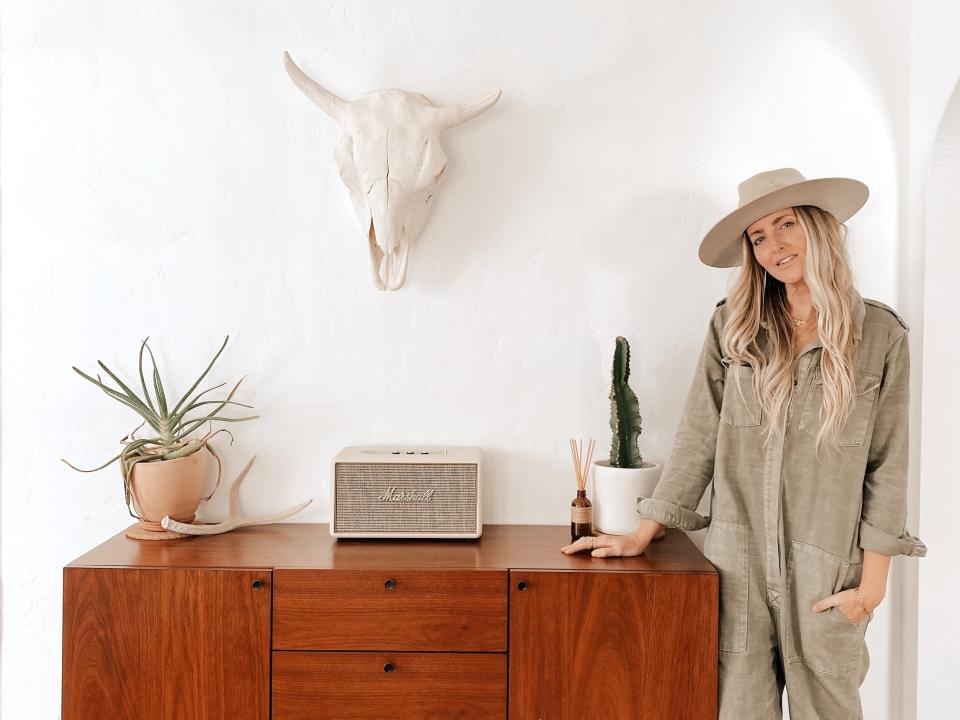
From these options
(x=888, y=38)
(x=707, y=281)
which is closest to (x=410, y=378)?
(x=707, y=281)

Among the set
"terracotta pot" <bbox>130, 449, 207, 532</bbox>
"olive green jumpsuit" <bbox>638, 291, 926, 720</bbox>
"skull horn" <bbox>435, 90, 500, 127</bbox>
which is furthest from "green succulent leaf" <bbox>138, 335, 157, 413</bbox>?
"olive green jumpsuit" <bbox>638, 291, 926, 720</bbox>

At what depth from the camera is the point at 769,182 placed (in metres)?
1.61

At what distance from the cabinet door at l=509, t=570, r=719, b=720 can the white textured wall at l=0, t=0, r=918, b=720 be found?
0.42m

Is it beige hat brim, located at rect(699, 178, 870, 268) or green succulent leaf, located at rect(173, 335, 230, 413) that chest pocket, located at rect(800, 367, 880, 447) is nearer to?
beige hat brim, located at rect(699, 178, 870, 268)

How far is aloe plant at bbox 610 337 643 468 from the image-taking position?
70.2 inches

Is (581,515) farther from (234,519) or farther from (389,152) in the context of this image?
(389,152)

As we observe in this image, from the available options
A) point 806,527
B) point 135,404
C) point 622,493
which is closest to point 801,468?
point 806,527

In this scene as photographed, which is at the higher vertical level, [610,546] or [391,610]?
[610,546]

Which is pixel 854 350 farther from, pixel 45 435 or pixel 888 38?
pixel 45 435

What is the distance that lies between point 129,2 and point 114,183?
1.59 ft

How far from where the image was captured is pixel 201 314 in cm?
198

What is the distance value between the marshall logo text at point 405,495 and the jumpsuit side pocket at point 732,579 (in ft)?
2.19

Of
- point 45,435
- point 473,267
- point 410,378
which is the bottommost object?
point 45,435

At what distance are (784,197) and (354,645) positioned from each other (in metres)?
1.34
